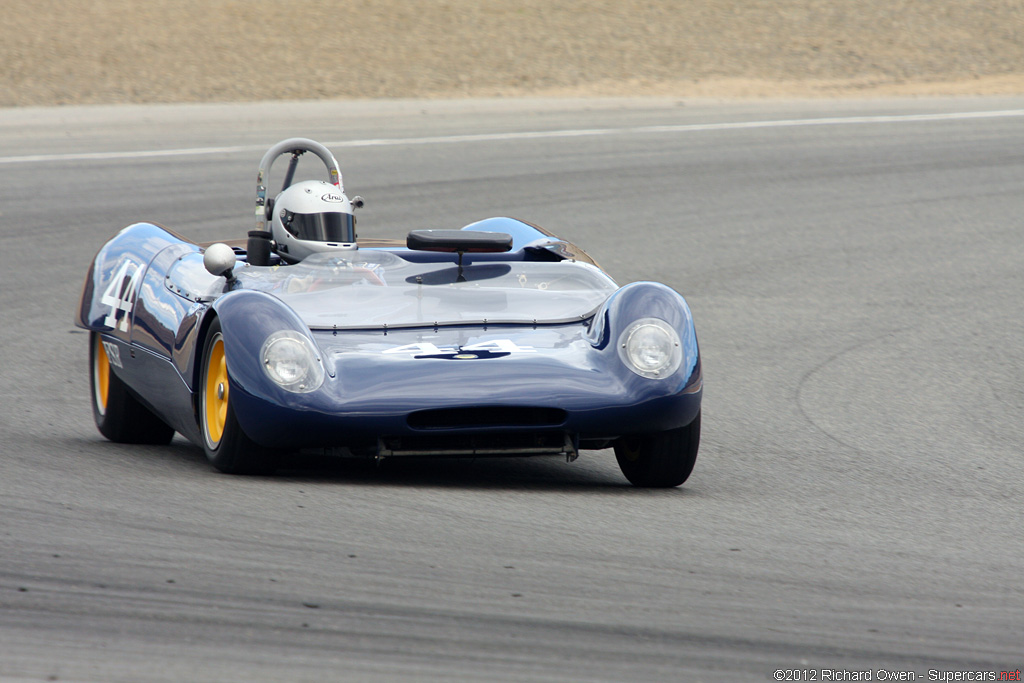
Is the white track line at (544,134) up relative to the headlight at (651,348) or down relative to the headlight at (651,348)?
down

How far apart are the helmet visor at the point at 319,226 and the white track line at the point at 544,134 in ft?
33.9

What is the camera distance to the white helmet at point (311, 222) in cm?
693

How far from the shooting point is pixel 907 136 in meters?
18.9

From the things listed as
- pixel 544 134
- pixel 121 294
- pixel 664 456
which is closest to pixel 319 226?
pixel 121 294

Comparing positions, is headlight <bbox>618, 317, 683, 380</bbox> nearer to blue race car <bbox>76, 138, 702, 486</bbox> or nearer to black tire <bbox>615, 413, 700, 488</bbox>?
blue race car <bbox>76, 138, 702, 486</bbox>

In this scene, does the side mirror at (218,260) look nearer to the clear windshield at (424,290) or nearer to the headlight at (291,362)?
the clear windshield at (424,290)

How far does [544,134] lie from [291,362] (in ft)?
46.0

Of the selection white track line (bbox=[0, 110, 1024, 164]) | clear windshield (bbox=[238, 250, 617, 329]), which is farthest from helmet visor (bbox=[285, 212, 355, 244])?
white track line (bbox=[0, 110, 1024, 164])

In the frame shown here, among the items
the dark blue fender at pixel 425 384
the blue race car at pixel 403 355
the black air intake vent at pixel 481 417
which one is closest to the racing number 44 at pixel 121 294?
the blue race car at pixel 403 355

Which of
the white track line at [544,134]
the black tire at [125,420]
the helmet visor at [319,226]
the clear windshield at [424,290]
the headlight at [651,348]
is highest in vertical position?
the helmet visor at [319,226]

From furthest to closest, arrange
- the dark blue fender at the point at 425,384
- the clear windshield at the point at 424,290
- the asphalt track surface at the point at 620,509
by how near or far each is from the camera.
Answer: the clear windshield at the point at 424,290
the dark blue fender at the point at 425,384
the asphalt track surface at the point at 620,509

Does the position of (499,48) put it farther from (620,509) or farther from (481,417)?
(620,509)

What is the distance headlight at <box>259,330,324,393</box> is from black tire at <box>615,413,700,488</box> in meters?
1.18

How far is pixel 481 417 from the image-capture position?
17.8ft
